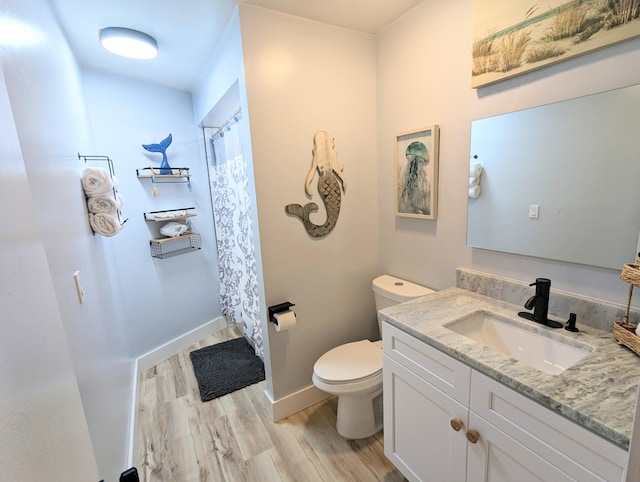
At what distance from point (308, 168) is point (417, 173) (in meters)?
0.67

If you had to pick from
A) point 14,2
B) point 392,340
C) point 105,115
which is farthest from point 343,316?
point 105,115

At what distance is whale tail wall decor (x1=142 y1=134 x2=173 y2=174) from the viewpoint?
2533mm

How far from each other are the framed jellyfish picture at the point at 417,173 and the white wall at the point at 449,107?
1.8 inches

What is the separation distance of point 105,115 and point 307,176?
1.77 m

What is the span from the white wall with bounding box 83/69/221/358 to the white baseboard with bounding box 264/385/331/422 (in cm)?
120

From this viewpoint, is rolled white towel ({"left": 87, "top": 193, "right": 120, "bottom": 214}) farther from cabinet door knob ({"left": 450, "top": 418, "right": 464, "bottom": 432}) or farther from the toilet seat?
cabinet door knob ({"left": 450, "top": 418, "right": 464, "bottom": 432})

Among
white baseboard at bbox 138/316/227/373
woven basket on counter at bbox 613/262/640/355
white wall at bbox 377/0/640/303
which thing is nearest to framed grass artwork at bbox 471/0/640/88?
white wall at bbox 377/0/640/303

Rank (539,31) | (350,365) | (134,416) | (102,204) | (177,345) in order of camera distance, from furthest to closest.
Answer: (177,345) → (134,416) → (350,365) → (102,204) → (539,31)

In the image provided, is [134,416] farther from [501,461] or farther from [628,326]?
[628,326]

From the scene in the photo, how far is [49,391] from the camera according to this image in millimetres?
553

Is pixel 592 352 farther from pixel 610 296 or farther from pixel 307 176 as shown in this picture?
pixel 307 176

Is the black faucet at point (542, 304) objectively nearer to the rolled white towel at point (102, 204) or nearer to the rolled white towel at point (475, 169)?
the rolled white towel at point (475, 169)

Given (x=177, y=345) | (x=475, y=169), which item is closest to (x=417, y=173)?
(x=475, y=169)

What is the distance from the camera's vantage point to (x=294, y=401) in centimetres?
202
